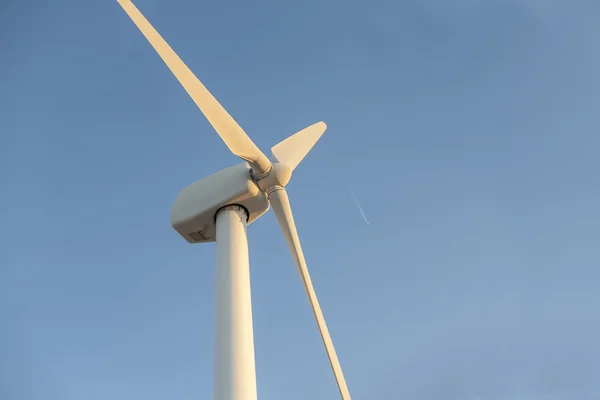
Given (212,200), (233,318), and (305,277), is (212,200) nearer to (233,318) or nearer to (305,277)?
(305,277)

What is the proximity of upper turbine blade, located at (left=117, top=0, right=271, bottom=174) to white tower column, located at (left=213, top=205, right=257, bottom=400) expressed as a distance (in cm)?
186

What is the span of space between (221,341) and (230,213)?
12.5 feet

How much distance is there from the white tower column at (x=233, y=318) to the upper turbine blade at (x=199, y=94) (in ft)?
6.10

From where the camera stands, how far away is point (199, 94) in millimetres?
13336

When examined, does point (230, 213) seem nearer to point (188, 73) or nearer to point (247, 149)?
point (247, 149)

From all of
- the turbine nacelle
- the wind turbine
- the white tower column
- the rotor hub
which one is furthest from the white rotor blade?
the white tower column

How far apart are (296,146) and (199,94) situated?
418cm

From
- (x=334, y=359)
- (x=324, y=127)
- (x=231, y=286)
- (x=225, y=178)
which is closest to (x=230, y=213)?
(x=225, y=178)

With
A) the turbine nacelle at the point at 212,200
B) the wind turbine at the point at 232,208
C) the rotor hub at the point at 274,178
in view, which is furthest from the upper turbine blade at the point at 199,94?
the turbine nacelle at the point at 212,200

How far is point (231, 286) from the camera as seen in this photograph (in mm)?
11539

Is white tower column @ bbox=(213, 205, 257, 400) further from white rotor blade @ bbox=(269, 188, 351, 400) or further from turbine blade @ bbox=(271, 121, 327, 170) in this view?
turbine blade @ bbox=(271, 121, 327, 170)

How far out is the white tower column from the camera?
10.0 m

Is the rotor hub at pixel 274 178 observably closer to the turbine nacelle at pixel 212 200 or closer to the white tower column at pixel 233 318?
the turbine nacelle at pixel 212 200

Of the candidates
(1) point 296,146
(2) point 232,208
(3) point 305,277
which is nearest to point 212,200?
(2) point 232,208
